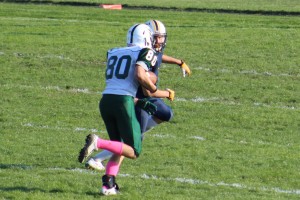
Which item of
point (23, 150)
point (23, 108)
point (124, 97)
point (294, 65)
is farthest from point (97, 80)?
point (124, 97)

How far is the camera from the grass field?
28.5ft

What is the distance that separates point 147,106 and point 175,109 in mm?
4384

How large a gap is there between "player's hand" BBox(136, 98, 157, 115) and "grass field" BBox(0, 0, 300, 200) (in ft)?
2.35

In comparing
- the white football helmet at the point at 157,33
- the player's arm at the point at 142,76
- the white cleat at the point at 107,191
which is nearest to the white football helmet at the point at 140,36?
the player's arm at the point at 142,76

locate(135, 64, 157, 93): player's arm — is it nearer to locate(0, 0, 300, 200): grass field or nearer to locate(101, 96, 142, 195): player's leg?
locate(101, 96, 142, 195): player's leg

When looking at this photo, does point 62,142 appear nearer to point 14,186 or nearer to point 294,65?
point 14,186

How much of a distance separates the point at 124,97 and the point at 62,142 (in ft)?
8.38

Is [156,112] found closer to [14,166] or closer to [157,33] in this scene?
[157,33]

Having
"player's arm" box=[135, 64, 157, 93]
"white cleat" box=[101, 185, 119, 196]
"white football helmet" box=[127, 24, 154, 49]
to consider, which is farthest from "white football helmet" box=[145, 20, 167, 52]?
"white cleat" box=[101, 185, 119, 196]

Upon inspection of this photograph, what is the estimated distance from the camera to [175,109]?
12.7 metres

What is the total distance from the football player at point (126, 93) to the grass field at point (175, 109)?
1.22ft

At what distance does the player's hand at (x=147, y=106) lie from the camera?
8289 mm

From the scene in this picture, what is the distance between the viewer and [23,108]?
1264cm

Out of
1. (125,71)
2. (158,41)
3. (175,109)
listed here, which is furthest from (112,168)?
(175,109)
